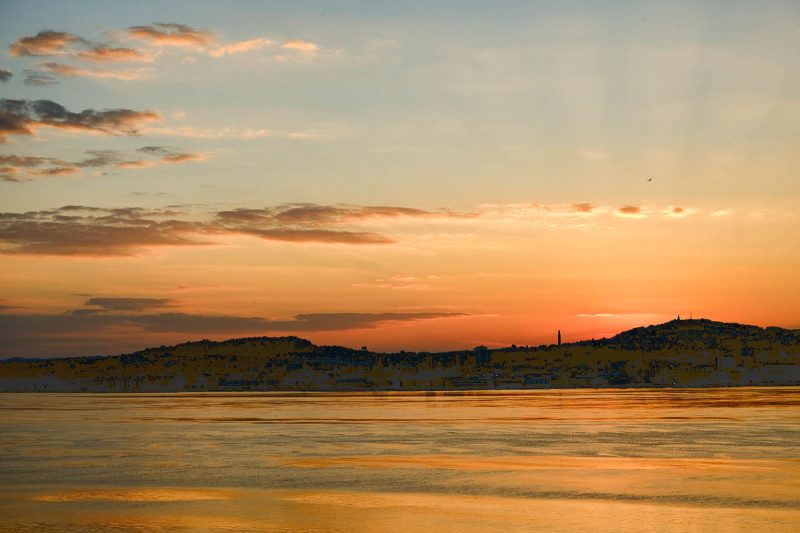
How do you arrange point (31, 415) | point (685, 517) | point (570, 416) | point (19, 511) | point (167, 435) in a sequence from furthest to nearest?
point (31, 415) → point (570, 416) → point (167, 435) → point (19, 511) → point (685, 517)

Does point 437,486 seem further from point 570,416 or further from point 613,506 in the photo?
point 570,416

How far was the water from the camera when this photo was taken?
22.5 meters

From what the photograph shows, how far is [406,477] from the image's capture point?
29.7 metres

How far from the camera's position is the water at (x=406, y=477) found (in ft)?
73.7

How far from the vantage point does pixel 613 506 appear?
24031 mm

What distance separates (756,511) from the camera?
23047 millimetres

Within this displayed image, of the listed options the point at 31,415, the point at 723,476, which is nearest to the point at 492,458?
the point at 723,476

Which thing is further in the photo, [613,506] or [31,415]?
[31,415]

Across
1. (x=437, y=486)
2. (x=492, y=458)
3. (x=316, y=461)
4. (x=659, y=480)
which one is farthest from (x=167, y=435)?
(x=659, y=480)

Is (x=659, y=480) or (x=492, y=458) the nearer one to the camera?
(x=659, y=480)

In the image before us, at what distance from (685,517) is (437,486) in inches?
299

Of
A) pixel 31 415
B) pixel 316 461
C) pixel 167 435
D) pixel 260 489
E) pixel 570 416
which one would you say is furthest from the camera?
pixel 31 415

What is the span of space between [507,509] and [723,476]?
892 centimetres

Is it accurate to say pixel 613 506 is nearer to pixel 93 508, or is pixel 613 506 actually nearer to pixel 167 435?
pixel 93 508
